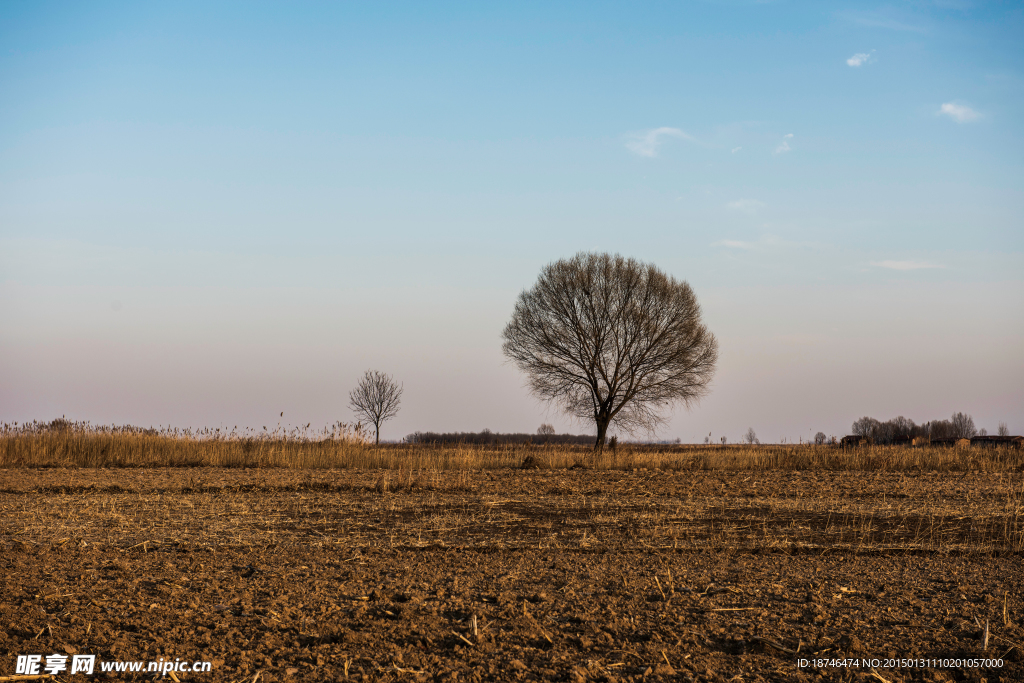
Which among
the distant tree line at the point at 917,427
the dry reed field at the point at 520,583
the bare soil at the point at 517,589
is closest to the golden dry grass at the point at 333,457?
the dry reed field at the point at 520,583

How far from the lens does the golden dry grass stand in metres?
19.9

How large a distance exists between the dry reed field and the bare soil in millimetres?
22

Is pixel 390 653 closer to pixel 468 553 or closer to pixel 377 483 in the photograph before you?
pixel 468 553

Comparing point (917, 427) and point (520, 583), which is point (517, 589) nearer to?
point (520, 583)

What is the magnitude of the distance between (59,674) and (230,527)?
16.9 feet

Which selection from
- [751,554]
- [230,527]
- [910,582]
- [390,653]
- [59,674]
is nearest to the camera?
[59,674]

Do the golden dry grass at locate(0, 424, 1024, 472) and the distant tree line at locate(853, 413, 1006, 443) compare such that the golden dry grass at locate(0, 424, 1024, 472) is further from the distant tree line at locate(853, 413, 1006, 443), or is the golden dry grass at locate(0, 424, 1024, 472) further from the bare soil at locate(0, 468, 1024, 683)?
the distant tree line at locate(853, 413, 1006, 443)

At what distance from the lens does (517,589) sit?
5773mm

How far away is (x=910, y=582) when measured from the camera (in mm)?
6035

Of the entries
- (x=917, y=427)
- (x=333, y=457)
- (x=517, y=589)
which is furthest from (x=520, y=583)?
(x=917, y=427)

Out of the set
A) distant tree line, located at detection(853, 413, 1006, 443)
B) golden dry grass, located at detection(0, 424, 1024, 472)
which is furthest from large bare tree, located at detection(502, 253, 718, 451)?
distant tree line, located at detection(853, 413, 1006, 443)

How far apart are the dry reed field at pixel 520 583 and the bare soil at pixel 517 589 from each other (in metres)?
0.02

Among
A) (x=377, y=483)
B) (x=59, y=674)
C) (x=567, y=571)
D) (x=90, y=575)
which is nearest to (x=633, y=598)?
(x=567, y=571)

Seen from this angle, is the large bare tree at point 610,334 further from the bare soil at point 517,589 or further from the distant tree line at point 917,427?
the distant tree line at point 917,427
